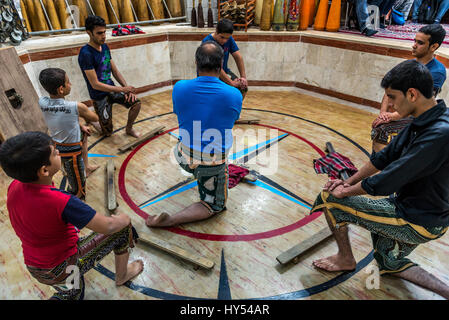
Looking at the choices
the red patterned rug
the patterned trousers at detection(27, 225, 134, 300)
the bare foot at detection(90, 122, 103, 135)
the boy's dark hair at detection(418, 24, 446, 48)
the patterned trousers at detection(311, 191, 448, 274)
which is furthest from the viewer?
the red patterned rug

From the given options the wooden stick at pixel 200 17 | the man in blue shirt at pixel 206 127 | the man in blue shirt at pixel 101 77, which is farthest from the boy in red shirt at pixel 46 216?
the wooden stick at pixel 200 17

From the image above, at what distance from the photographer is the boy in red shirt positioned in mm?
1623

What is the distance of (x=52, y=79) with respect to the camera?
285 cm

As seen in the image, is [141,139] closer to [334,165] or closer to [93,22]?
[93,22]

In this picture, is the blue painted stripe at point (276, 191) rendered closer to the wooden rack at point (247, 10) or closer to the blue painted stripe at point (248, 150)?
the blue painted stripe at point (248, 150)

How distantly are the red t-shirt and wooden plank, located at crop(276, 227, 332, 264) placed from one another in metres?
1.70

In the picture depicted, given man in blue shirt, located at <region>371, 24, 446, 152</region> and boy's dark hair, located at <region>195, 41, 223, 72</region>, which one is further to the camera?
man in blue shirt, located at <region>371, 24, 446, 152</region>

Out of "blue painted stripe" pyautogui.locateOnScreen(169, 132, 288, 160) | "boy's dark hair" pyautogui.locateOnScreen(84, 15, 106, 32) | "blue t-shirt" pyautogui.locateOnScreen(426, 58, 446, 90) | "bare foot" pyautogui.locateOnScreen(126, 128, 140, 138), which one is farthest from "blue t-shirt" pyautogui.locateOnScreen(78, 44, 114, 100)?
"blue t-shirt" pyautogui.locateOnScreen(426, 58, 446, 90)

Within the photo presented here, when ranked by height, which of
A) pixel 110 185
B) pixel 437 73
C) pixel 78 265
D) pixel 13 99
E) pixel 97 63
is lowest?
pixel 110 185

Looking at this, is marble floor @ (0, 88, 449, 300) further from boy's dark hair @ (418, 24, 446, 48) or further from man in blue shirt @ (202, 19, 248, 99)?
boy's dark hair @ (418, 24, 446, 48)

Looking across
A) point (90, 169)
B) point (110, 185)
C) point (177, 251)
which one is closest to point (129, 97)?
point (90, 169)

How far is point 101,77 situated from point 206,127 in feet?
8.75

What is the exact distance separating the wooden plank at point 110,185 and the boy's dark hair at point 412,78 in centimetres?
297
